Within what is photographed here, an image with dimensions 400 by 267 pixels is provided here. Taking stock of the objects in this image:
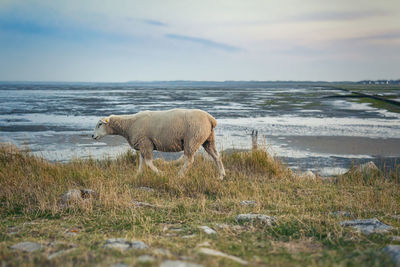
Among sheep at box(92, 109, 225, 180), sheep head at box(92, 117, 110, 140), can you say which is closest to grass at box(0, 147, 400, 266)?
sheep at box(92, 109, 225, 180)

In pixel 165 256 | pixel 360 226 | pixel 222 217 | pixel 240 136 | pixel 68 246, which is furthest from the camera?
pixel 240 136

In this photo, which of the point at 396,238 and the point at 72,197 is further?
the point at 72,197

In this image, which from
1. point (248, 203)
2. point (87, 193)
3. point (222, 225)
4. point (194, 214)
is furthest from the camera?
point (87, 193)

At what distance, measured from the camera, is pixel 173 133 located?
9.51m

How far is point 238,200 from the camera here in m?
7.11

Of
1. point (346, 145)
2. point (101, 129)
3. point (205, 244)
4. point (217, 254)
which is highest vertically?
point (101, 129)

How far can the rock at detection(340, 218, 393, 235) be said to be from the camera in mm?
5043

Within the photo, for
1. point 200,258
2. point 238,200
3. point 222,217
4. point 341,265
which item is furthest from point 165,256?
point 238,200

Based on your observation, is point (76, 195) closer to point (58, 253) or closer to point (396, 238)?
point (58, 253)

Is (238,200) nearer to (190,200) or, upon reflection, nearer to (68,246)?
(190,200)

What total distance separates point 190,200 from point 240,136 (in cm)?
1152

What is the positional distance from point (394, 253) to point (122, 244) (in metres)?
3.09

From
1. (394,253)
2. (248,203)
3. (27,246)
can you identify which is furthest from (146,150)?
(394,253)

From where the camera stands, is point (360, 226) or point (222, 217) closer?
point (360, 226)
